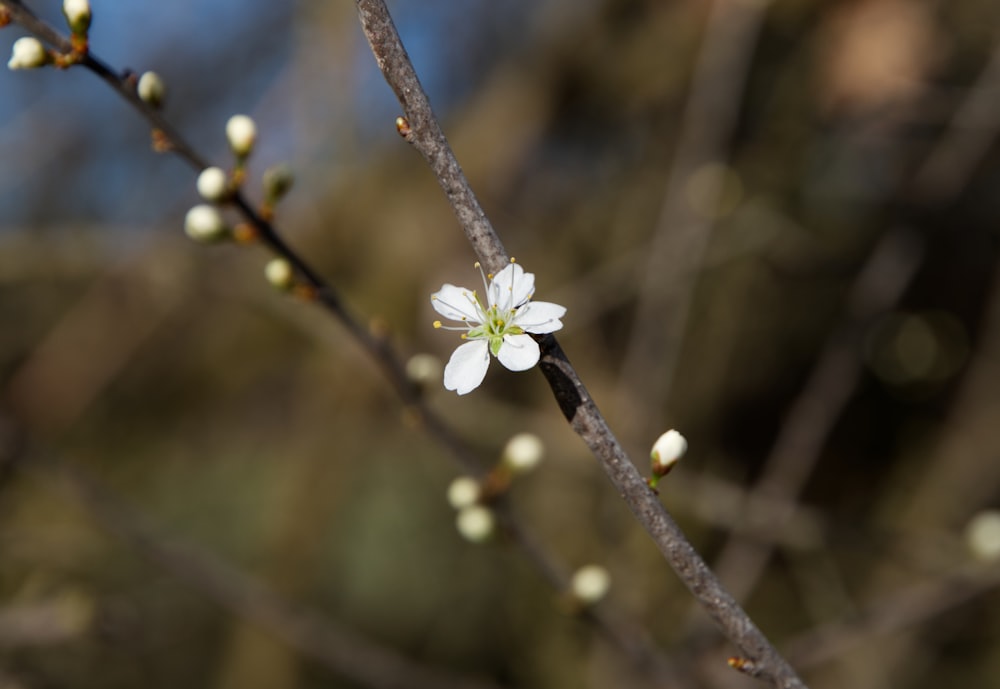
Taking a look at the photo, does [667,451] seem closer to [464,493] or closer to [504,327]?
[504,327]

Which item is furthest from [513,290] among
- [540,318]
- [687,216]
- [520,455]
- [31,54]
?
[687,216]

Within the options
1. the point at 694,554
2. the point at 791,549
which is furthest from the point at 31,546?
the point at 694,554

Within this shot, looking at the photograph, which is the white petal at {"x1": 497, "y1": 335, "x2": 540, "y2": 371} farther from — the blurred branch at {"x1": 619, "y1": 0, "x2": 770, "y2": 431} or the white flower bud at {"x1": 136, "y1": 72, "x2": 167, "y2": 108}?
the blurred branch at {"x1": 619, "y1": 0, "x2": 770, "y2": 431}

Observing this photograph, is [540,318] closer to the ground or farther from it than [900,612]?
closer to the ground

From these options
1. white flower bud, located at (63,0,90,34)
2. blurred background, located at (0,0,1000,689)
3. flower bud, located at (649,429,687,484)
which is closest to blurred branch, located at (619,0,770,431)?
blurred background, located at (0,0,1000,689)

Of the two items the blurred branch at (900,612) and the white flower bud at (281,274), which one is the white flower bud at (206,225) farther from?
the blurred branch at (900,612)

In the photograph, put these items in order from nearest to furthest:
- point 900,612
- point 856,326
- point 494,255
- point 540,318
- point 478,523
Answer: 1. point 494,255
2. point 540,318
3. point 478,523
4. point 900,612
5. point 856,326


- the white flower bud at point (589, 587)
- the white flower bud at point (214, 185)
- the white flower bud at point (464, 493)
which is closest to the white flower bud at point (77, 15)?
the white flower bud at point (214, 185)
